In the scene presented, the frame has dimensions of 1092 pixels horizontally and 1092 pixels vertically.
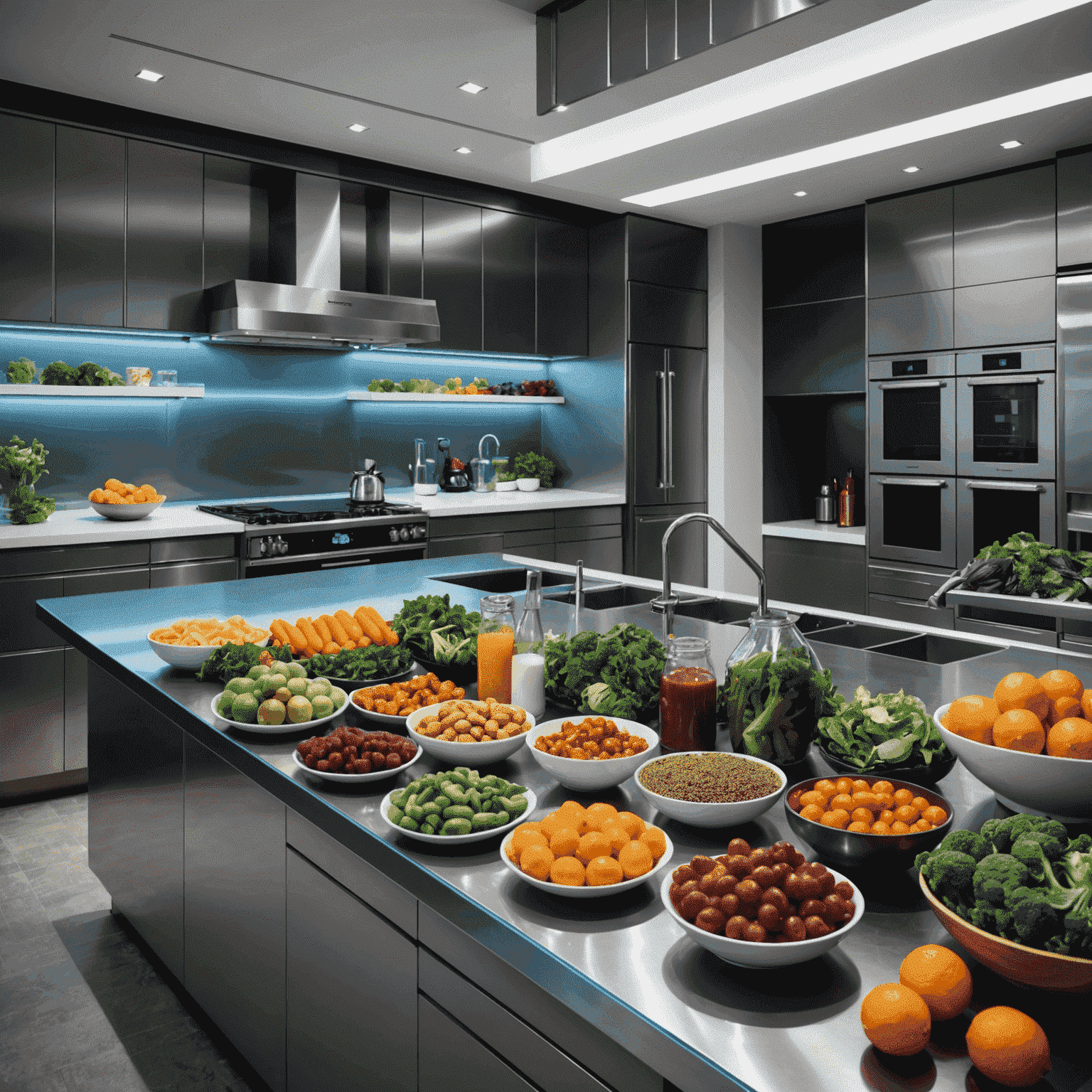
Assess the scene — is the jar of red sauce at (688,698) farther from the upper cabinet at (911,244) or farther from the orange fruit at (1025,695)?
the upper cabinet at (911,244)

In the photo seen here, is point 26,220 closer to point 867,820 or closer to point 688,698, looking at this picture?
point 688,698

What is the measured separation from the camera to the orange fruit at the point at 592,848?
104 cm

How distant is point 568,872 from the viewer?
3.35 feet

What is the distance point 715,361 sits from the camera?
5.88 meters

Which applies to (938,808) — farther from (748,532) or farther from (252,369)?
(748,532)

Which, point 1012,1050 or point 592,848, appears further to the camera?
point 592,848

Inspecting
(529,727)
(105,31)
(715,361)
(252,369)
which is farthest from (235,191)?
(529,727)

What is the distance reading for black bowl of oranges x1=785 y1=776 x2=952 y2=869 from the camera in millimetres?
1020

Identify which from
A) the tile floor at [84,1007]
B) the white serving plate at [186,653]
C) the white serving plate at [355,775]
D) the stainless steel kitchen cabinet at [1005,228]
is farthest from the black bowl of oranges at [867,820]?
the stainless steel kitchen cabinet at [1005,228]

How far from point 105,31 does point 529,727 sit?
9.89 ft

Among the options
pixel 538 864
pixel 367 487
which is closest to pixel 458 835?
pixel 538 864

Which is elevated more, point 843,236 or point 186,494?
point 843,236

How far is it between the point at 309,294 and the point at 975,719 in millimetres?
3936

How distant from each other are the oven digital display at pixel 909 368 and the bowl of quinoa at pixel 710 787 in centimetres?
420
